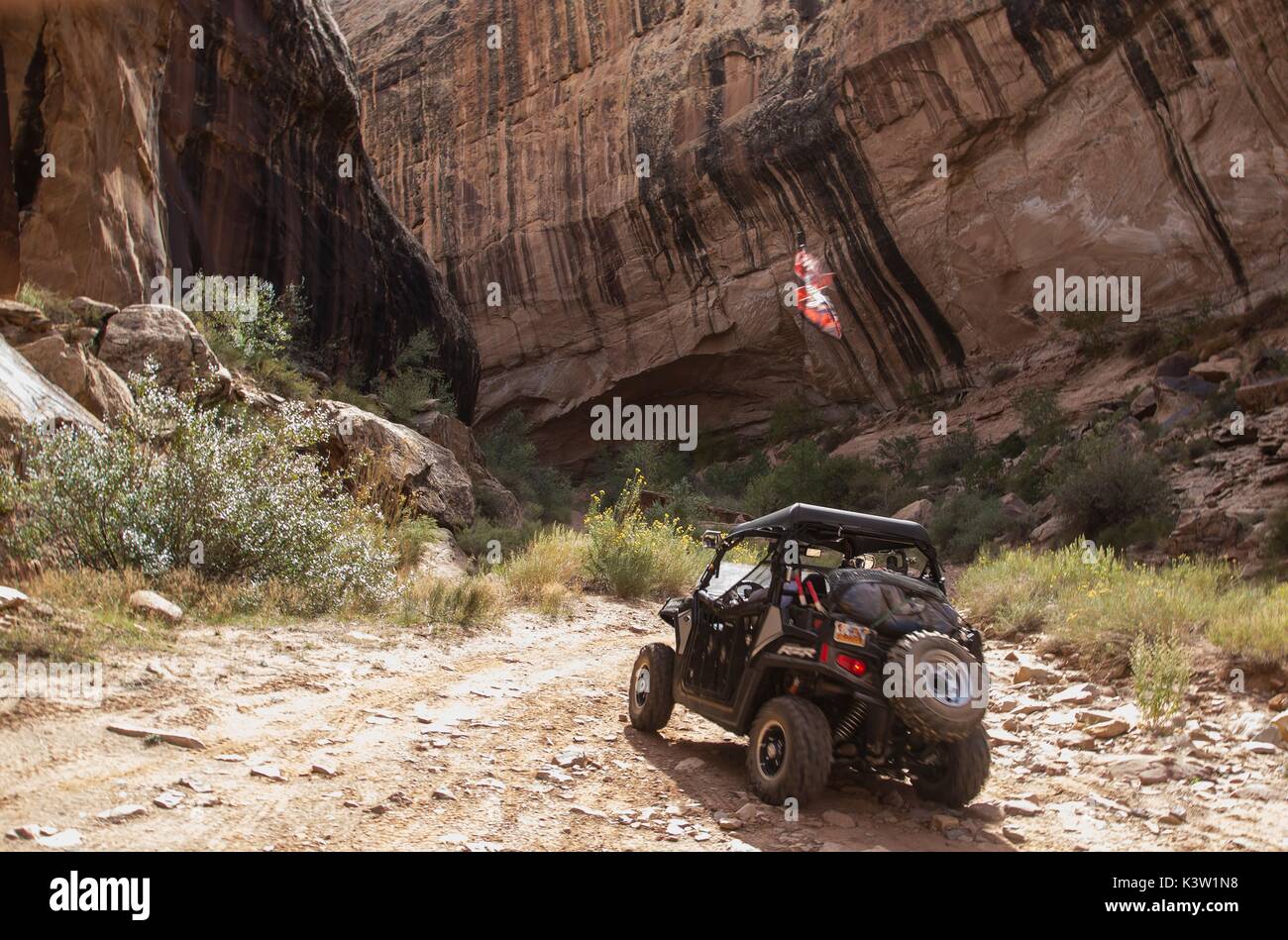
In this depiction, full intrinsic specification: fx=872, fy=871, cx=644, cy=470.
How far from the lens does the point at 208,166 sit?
1830 cm

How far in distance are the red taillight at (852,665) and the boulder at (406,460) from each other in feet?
31.2

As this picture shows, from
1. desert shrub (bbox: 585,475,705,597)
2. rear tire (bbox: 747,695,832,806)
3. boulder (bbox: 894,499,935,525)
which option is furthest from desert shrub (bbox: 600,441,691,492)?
rear tire (bbox: 747,695,832,806)

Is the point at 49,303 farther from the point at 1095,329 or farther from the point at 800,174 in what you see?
the point at 1095,329

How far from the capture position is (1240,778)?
536 cm

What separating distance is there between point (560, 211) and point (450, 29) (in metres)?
12.2

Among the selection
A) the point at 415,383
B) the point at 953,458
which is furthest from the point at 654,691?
the point at 953,458

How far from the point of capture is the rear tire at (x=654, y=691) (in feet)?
20.1

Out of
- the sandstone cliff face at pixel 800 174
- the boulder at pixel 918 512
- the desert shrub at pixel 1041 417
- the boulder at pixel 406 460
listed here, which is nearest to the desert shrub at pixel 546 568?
the boulder at pixel 406 460

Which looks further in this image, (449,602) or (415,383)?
(415,383)

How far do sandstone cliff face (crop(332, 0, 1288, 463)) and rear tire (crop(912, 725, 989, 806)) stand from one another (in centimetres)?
2523

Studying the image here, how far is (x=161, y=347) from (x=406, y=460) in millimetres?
4251

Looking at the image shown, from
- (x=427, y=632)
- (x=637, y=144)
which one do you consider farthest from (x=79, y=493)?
(x=637, y=144)

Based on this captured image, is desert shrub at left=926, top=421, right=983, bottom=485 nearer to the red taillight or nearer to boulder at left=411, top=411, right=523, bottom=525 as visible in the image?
boulder at left=411, top=411, right=523, bottom=525

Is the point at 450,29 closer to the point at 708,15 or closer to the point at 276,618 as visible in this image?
the point at 708,15
